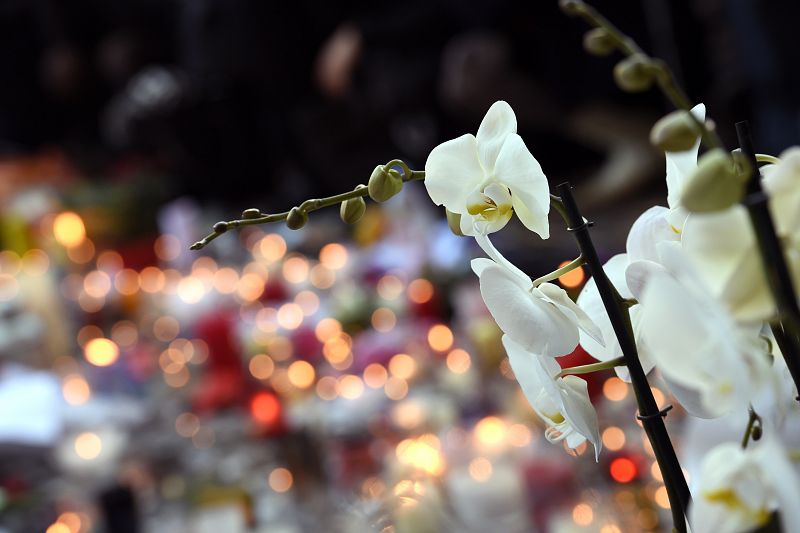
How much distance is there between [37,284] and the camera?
5.40ft

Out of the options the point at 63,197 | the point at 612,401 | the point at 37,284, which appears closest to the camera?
the point at 612,401

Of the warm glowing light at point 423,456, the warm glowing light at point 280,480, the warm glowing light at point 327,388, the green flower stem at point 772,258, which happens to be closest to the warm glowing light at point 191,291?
the warm glowing light at point 327,388

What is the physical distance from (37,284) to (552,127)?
3.08 feet

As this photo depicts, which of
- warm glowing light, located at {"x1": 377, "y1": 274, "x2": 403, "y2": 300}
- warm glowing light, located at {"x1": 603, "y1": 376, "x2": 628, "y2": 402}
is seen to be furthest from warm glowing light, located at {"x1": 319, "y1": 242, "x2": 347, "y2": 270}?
warm glowing light, located at {"x1": 603, "y1": 376, "x2": 628, "y2": 402}

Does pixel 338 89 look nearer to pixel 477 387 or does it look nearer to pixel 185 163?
pixel 185 163

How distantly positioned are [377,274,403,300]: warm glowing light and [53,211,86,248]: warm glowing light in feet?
2.92

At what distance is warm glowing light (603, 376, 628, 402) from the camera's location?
2.52ft

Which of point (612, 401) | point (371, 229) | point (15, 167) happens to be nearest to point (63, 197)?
point (15, 167)

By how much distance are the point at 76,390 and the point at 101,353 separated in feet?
0.22

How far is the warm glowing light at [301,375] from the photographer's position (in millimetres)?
1193

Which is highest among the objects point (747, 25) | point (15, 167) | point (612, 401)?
point (747, 25)

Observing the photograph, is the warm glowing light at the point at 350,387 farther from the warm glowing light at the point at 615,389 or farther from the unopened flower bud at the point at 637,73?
the unopened flower bud at the point at 637,73

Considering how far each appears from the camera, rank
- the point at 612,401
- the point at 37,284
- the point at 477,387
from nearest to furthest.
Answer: the point at 612,401 < the point at 477,387 < the point at 37,284

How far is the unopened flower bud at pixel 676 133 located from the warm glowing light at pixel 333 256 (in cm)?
153
